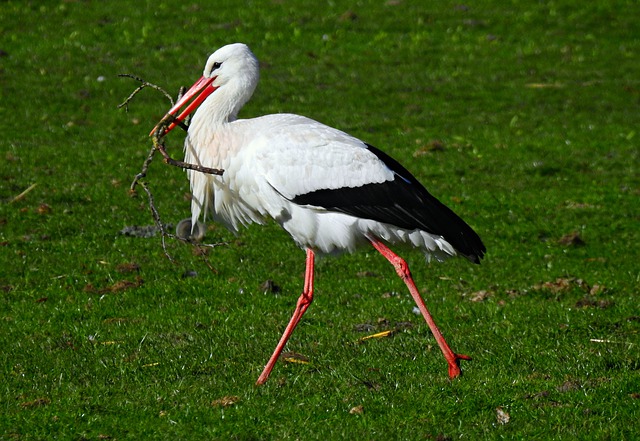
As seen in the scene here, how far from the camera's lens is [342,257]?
32.8 ft

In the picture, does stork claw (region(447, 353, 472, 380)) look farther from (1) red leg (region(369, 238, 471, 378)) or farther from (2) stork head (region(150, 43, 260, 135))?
(2) stork head (region(150, 43, 260, 135))

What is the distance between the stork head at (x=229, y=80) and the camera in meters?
7.21

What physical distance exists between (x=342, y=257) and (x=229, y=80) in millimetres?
3182

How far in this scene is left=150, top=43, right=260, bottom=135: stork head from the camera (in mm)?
7207

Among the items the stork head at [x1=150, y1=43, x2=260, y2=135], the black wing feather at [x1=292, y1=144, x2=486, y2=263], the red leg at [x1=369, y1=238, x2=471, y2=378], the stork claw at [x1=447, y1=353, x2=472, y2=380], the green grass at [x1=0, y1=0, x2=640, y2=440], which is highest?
the stork head at [x1=150, y1=43, x2=260, y2=135]

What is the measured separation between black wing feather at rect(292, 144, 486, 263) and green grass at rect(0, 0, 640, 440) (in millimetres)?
820

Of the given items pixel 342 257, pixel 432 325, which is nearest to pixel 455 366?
pixel 432 325

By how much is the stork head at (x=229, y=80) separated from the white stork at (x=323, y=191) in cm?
14

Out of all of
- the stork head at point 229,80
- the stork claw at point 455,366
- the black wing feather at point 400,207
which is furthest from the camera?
the stork head at point 229,80

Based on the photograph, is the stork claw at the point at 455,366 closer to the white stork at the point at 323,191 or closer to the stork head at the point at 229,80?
the white stork at the point at 323,191

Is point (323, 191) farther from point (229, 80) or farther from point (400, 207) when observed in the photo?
point (229, 80)

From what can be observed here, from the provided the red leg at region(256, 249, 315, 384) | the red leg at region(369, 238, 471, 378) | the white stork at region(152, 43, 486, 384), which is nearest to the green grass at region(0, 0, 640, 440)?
the red leg at region(256, 249, 315, 384)

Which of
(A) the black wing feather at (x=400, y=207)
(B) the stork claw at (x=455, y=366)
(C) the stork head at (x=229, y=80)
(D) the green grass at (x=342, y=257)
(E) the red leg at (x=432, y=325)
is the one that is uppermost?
(C) the stork head at (x=229, y=80)

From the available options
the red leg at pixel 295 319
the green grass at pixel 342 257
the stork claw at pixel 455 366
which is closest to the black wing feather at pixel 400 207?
the red leg at pixel 295 319
